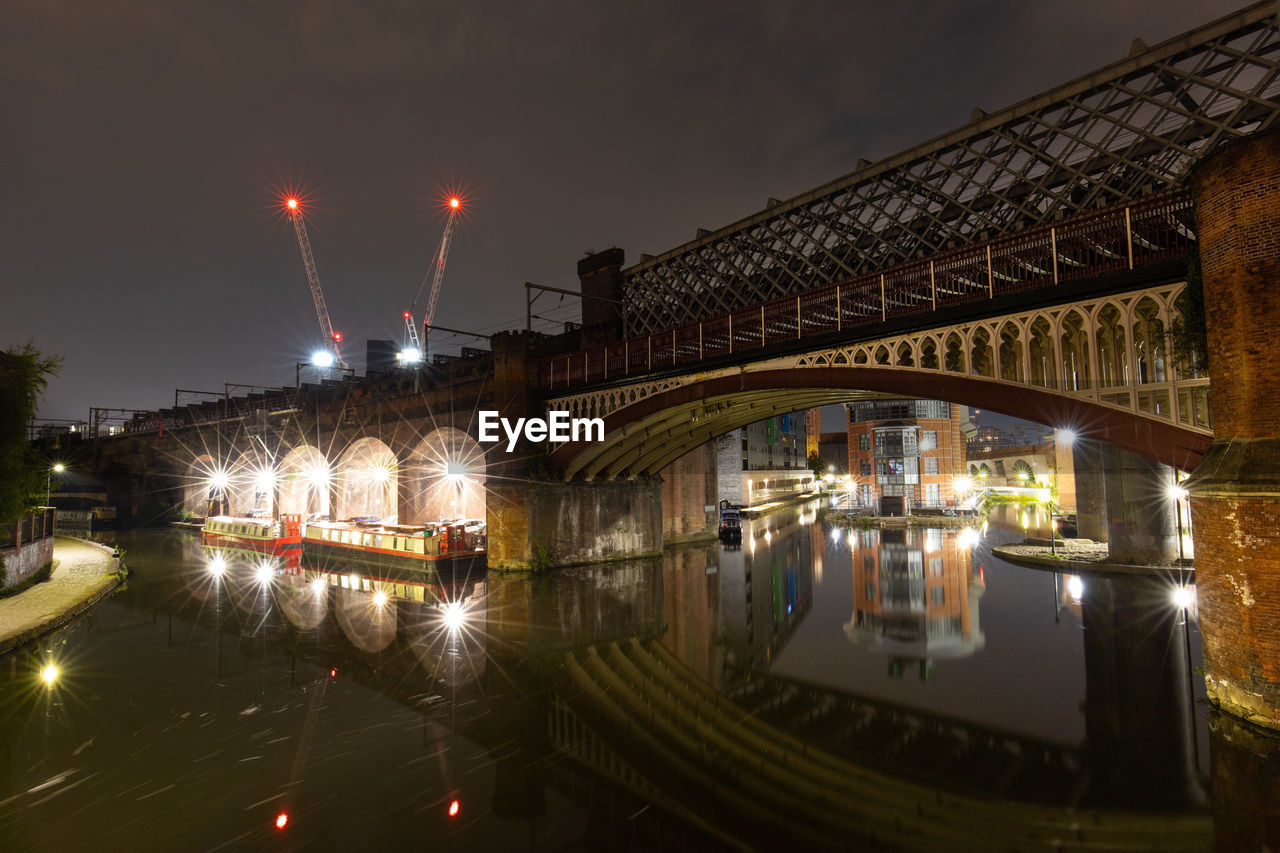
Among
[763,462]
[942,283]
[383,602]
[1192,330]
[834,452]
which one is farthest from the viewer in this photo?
[834,452]

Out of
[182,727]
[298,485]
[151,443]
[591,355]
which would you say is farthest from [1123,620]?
[151,443]

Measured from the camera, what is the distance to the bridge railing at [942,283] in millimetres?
11700

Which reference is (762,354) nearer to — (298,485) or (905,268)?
(905,268)

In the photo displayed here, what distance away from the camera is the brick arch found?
11.0m

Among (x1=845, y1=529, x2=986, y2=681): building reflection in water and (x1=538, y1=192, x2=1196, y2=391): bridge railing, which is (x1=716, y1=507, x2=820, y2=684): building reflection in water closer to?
(x1=845, y1=529, x2=986, y2=681): building reflection in water

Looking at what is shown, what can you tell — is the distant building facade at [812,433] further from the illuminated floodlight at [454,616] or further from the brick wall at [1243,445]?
the brick wall at [1243,445]

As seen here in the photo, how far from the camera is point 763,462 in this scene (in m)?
70.9

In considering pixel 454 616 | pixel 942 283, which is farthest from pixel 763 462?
pixel 942 283

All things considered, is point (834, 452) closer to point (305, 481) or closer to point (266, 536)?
point (305, 481)

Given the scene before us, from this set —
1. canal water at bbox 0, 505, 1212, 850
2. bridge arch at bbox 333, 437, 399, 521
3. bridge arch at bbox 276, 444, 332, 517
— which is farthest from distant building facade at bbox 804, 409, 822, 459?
canal water at bbox 0, 505, 1212, 850

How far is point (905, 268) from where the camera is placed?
15836mm

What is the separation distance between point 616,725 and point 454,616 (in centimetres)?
1008

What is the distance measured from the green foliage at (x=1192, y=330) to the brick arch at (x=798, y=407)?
1.11 meters

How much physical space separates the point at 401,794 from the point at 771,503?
210ft
